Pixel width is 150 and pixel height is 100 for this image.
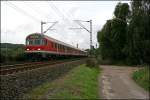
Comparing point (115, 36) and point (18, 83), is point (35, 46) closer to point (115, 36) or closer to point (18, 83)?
point (18, 83)

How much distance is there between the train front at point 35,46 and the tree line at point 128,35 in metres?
14.1

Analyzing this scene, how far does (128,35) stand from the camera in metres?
56.1

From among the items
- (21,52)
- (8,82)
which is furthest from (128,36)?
(8,82)

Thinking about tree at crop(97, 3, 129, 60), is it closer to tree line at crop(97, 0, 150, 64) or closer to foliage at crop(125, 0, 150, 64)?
tree line at crop(97, 0, 150, 64)

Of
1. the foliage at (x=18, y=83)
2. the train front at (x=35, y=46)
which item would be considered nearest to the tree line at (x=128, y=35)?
the train front at (x=35, y=46)

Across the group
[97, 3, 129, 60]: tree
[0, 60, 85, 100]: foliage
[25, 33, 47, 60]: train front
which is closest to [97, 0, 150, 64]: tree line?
[97, 3, 129, 60]: tree

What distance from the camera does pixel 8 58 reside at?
151 ft

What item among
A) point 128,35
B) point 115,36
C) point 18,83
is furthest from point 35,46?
point 115,36

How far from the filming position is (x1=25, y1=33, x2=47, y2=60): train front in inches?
1609

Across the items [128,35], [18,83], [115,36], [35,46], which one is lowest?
[18,83]

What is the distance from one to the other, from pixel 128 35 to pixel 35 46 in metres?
19.2

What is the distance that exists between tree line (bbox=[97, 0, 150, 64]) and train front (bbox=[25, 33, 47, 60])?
1414 cm

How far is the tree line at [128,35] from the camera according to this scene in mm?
50031

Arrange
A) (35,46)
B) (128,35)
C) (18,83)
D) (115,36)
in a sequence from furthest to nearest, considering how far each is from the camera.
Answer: (115,36)
(128,35)
(35,46)
(18,83)
